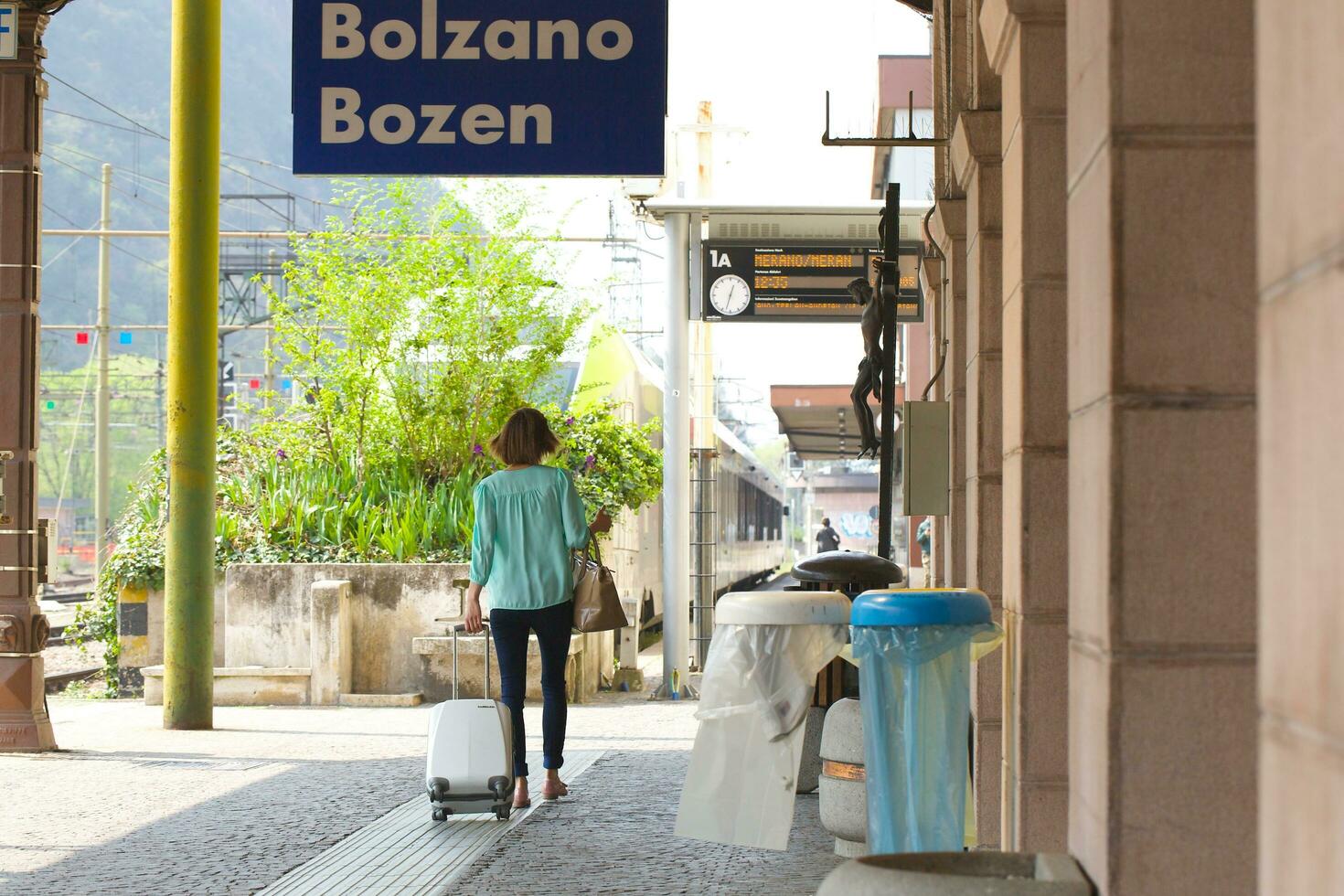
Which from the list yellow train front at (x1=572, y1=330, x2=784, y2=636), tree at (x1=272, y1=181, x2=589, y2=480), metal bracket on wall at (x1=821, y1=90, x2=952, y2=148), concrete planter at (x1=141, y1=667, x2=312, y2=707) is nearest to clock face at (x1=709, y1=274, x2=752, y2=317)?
tree at (x1=272, y1=181, x2=589, y2=480)

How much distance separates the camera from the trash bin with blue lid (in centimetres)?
453

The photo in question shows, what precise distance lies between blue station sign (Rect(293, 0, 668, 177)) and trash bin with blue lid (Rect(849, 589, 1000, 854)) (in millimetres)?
3744

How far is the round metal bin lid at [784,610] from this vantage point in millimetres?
4969

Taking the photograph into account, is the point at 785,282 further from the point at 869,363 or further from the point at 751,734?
the point at 751,734

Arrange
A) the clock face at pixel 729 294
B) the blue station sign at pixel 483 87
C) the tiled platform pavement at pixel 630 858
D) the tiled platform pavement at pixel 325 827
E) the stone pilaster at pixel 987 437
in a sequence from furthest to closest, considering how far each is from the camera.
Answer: the clock face at pixel 729 294
the blue station sign at pixel 483 87
the stone pilaster at pixel 987 437
the tiled platform pavement at pixel 325 827
the tiled platform pavement at pixel 630 858

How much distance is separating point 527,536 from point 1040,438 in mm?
2931

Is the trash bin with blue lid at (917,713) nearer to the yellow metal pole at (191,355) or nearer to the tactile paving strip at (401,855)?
the tactile paving strip at (401,855)

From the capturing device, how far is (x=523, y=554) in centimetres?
726

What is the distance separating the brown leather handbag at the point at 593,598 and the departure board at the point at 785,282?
23.7 feet

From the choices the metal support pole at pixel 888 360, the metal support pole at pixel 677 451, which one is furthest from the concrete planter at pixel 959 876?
the metal support pole at pixel 677 451

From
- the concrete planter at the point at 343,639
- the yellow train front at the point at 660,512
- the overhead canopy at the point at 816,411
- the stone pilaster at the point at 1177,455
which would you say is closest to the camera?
the stone pilaster at the point at 1177,455

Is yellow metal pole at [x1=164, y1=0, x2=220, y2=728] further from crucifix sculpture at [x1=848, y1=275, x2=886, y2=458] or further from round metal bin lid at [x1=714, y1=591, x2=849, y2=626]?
round metal bin lid at [x1=714, y1=591, x2=849, y2=626]

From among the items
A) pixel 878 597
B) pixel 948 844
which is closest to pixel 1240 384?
pixel 878 597

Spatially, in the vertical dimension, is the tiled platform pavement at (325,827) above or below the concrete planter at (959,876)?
below
